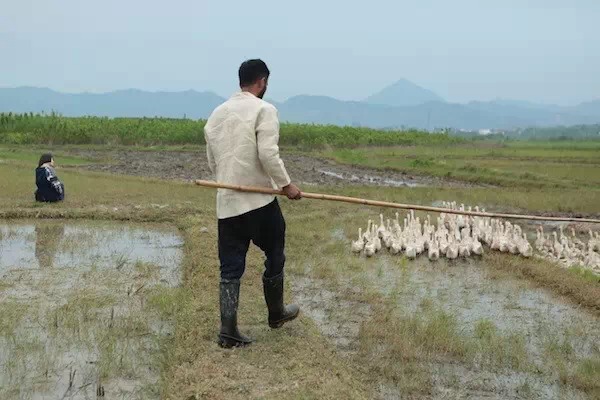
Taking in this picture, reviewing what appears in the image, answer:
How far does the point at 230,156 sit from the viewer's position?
4.93 m

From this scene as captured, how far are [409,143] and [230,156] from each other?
30.9 meters

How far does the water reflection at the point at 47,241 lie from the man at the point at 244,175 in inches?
151

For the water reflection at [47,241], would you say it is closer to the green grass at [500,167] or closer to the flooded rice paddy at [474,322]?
the flooded rice paddy at [474,322]

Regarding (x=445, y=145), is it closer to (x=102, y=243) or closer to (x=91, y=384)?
(x=102, y=243)

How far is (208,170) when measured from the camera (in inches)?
788

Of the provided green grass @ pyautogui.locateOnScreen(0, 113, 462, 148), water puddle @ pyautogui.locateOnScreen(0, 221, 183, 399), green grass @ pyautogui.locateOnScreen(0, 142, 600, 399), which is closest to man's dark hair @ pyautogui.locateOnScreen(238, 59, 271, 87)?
green grass @ pyautogui.locateOnScreen(0, 142, 600, 399)

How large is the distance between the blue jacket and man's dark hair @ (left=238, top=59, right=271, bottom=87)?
7.43 m

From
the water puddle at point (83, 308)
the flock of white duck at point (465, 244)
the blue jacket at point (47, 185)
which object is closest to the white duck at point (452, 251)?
the flock of white duck at point (465, 244)

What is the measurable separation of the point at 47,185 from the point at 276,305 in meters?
7.63

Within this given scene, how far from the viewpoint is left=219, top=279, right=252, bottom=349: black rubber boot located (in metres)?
4.99

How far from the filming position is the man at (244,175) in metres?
4.84

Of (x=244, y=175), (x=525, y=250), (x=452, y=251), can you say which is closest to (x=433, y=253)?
(x=452, y=251)

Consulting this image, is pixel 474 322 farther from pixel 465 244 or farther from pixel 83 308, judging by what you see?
pixel 83 308

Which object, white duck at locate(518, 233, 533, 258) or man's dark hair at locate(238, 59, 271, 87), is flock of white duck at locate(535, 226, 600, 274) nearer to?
white duck at locate(518, 233, 533, 258)
